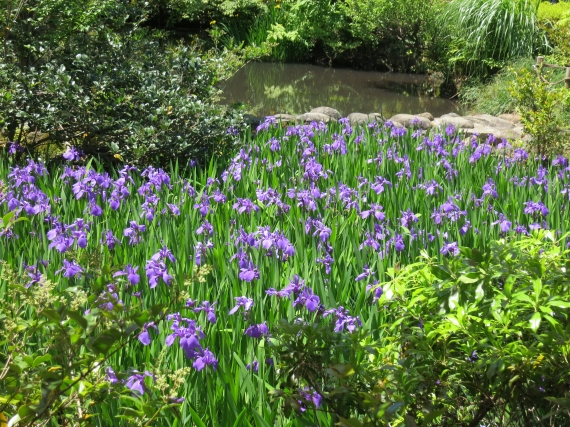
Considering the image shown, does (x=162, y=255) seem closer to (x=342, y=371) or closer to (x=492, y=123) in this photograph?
(x=342, y=371)

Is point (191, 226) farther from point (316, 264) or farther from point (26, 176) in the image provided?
point (26, 176)

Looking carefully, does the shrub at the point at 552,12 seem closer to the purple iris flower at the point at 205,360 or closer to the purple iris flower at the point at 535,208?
Answer: the purple iris flower at the point at 535,208

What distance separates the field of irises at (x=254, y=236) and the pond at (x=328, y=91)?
17.9 feet

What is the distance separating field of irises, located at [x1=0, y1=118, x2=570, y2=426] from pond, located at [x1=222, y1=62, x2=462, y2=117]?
546 cm

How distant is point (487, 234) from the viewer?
3.45 meters

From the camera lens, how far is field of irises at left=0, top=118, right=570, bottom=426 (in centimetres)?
210

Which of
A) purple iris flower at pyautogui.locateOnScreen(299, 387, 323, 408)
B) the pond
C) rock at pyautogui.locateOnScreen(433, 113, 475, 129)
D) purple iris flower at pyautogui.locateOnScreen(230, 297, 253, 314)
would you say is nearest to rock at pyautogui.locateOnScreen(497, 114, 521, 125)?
rock at pyautogui.locateOnScreen(433, 113, 475, 129)

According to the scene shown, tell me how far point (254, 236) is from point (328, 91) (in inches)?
390

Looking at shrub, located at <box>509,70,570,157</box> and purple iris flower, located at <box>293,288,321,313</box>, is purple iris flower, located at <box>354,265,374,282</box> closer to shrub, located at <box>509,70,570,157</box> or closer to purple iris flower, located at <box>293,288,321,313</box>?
purple iris flower, located at <box>293,288,321,313</box>

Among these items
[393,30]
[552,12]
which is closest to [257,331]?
[552,12]

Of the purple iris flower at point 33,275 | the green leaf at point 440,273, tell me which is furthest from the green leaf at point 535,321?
the purple iris flower at point 33,275

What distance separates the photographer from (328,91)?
1256 cm

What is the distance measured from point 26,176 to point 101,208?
56cm

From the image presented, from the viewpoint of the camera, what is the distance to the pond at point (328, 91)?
36.6ft
